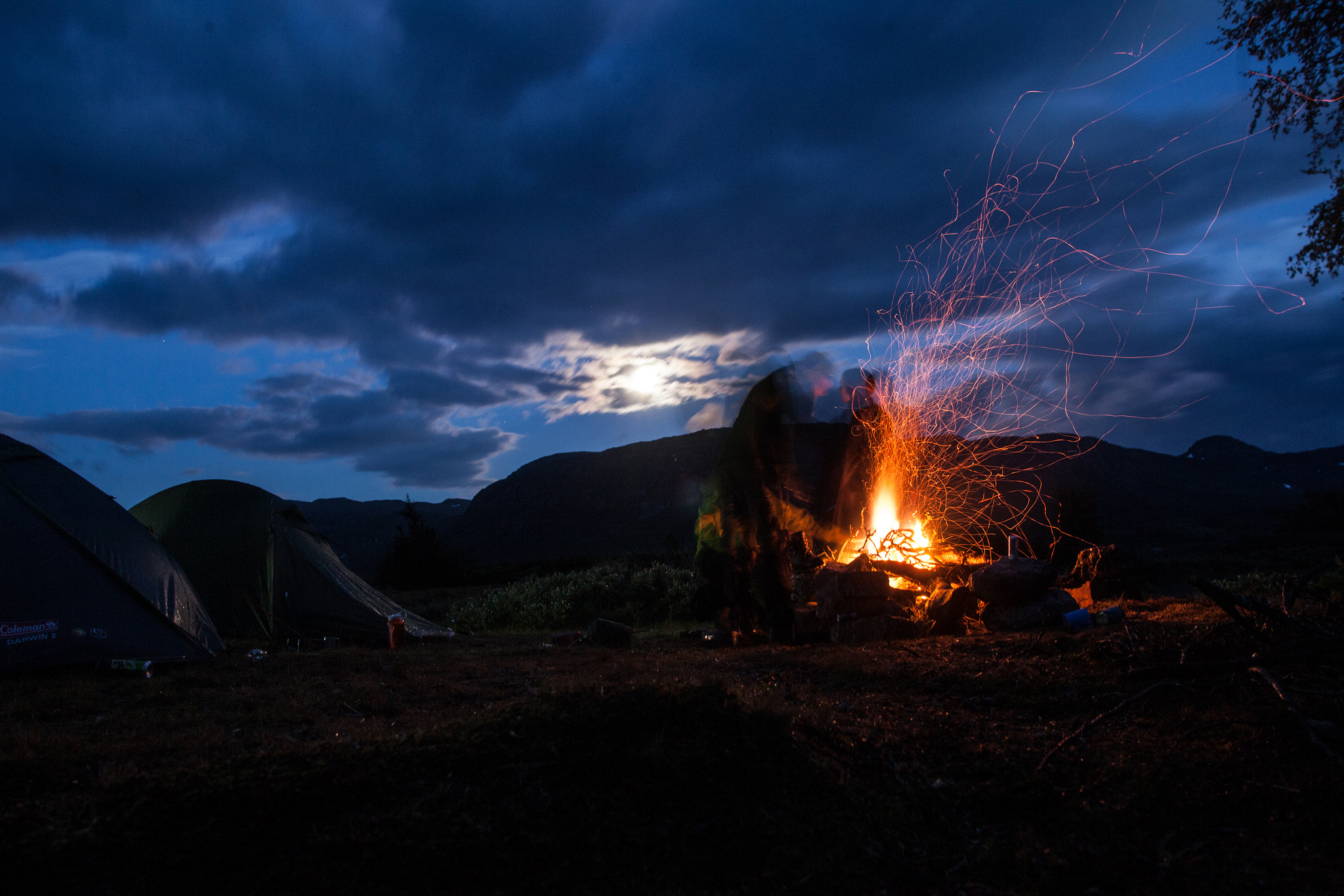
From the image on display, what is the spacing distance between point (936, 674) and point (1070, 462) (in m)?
48.9

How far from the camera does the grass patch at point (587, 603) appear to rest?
Result: 48.6ft

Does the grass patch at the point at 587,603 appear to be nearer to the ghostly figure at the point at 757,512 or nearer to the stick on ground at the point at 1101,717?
the ghostly figure at the point at 757,512

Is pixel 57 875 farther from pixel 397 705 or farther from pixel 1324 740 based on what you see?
pixel 1324 740

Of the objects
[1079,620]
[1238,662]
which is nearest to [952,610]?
[1079,620]

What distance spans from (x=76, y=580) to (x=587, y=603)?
990cm

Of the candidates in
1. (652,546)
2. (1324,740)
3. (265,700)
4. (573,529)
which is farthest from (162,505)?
(573,529)

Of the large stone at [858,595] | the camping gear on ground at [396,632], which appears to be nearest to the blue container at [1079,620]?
the large stone at [858,595]

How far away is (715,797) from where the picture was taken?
9.75 ft

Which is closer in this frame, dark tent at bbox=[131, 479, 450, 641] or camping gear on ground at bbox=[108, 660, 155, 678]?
camping gear on ground at bbox=[108, 660, 155, 678]

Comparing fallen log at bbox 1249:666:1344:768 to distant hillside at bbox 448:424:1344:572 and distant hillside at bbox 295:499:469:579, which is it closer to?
distant hillside at bbox 448:424:1344:572

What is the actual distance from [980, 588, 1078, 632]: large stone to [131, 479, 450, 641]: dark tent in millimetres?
8827

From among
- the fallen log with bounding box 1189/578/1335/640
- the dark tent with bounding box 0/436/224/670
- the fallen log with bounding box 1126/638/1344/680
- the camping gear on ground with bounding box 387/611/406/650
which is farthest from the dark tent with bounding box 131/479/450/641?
the fallen log with bounding box 1189/578/1335/640

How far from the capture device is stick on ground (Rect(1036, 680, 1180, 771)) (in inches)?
139

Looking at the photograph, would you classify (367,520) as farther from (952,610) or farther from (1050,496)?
(952,610)
